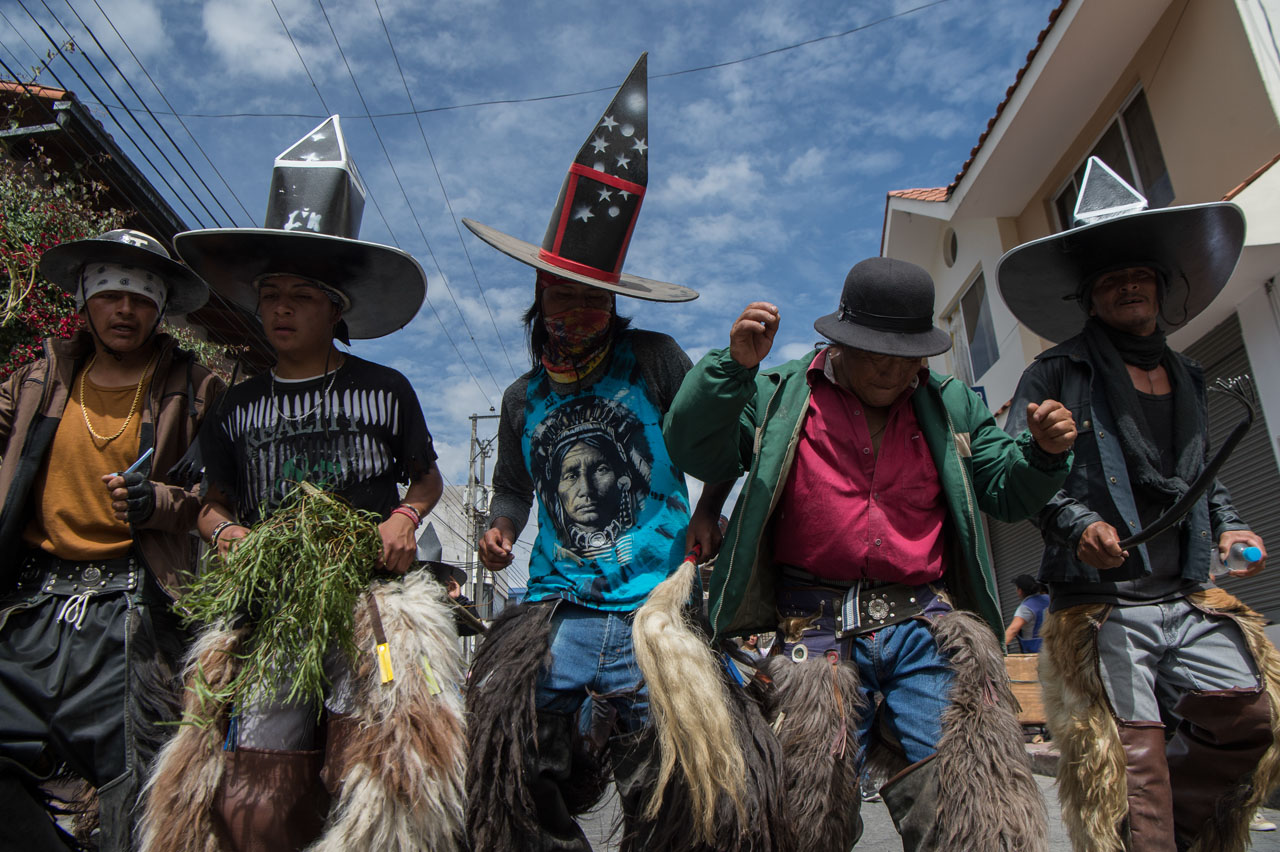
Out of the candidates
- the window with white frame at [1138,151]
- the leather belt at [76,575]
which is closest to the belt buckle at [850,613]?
the leather belt at [76,575]

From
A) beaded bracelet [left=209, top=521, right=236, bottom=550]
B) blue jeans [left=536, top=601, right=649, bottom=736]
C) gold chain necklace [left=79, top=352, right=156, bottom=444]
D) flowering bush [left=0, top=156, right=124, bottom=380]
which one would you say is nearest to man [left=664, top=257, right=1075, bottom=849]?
blue jeans [left=536, top=601, right=649, bottom=736]

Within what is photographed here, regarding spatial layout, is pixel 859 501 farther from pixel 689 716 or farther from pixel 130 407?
pixel 130 407

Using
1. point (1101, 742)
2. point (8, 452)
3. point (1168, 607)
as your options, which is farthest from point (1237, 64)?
point (8, 452)

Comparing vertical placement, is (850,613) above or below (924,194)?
below

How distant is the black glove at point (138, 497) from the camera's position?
2.97m

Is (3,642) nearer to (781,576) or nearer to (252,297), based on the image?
(252,297)

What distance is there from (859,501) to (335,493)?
178 centimetres

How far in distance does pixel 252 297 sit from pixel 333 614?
4.99 feet

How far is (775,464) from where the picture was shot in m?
2.71

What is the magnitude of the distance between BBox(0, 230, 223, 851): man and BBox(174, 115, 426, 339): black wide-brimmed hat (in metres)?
0.42

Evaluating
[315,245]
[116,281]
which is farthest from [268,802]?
[116,281]

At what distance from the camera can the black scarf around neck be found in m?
3.22

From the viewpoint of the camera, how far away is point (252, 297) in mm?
3455

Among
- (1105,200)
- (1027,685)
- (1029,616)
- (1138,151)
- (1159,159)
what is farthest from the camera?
(1138,151)
